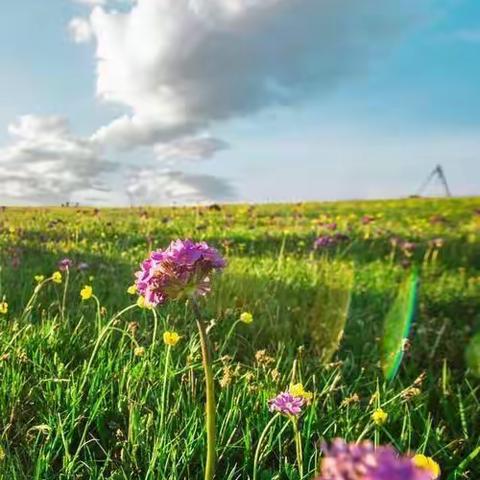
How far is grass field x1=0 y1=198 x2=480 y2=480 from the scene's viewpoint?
2668 mm

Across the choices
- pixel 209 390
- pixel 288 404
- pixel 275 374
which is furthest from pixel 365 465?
pixel 275 374

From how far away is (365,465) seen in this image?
27.5 inches

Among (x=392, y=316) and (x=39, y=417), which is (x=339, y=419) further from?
(x=392, y=316)

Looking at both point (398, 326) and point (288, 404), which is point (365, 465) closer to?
point (288, 404)

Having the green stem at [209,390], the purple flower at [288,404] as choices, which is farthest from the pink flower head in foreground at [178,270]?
the purple flower at [288,404]

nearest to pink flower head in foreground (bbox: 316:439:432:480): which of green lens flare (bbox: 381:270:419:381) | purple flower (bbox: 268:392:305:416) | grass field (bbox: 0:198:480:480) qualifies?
purple flower (bbox: 268:392:305:416)

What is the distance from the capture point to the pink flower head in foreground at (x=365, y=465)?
66 centimetres

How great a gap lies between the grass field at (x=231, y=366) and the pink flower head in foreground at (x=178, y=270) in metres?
0.62

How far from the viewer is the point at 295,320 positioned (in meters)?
5.28

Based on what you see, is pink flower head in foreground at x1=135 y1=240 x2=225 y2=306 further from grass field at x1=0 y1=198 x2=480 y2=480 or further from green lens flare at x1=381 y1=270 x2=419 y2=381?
green lens flare at x1=381 y1=270 x2=419 y2=381

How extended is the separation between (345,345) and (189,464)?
2652 millimetres

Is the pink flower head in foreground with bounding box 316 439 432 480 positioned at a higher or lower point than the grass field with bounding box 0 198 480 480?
higher

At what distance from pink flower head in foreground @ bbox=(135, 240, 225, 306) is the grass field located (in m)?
0.62

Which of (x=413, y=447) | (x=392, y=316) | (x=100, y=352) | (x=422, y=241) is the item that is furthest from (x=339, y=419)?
(x=422, y=241)
